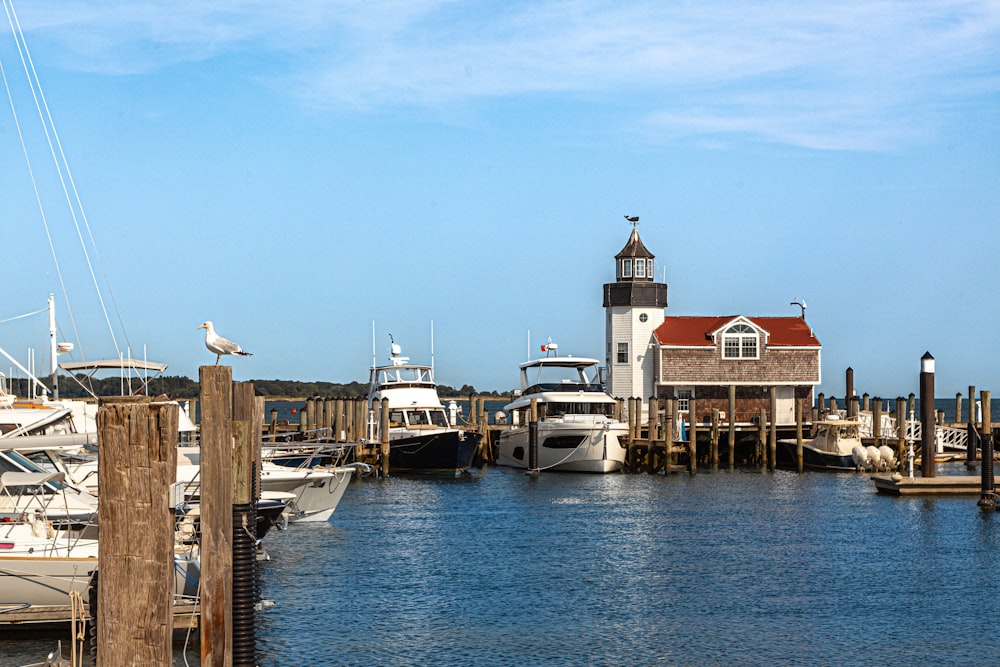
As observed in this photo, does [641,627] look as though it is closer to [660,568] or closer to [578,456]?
[660,568]

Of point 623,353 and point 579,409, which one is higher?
point 623,353

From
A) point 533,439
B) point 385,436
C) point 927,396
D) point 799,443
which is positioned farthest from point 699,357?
point 927,396

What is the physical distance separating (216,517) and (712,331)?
159 feet

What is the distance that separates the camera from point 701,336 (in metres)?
59.9

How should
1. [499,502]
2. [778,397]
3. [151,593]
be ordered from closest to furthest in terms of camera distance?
[151,593]
[499,502]
[778,397]

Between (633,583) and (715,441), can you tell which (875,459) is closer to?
(715,441)

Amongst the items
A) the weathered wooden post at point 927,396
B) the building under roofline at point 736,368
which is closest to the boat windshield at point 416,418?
the building under roofline at point 736,368

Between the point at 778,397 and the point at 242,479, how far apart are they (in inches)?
1803

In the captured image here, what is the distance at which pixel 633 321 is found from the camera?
60.5 meters

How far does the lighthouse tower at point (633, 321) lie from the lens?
197ft

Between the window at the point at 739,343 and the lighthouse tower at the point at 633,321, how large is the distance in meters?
3.38

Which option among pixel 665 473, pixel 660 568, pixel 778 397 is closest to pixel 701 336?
pixel 778 397

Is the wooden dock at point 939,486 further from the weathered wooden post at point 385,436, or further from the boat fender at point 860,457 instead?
the weathered wooden post at point 385,436

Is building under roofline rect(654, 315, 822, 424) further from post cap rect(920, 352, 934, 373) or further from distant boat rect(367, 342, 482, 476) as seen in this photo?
post cap rect(920, 352, 934, 373)
